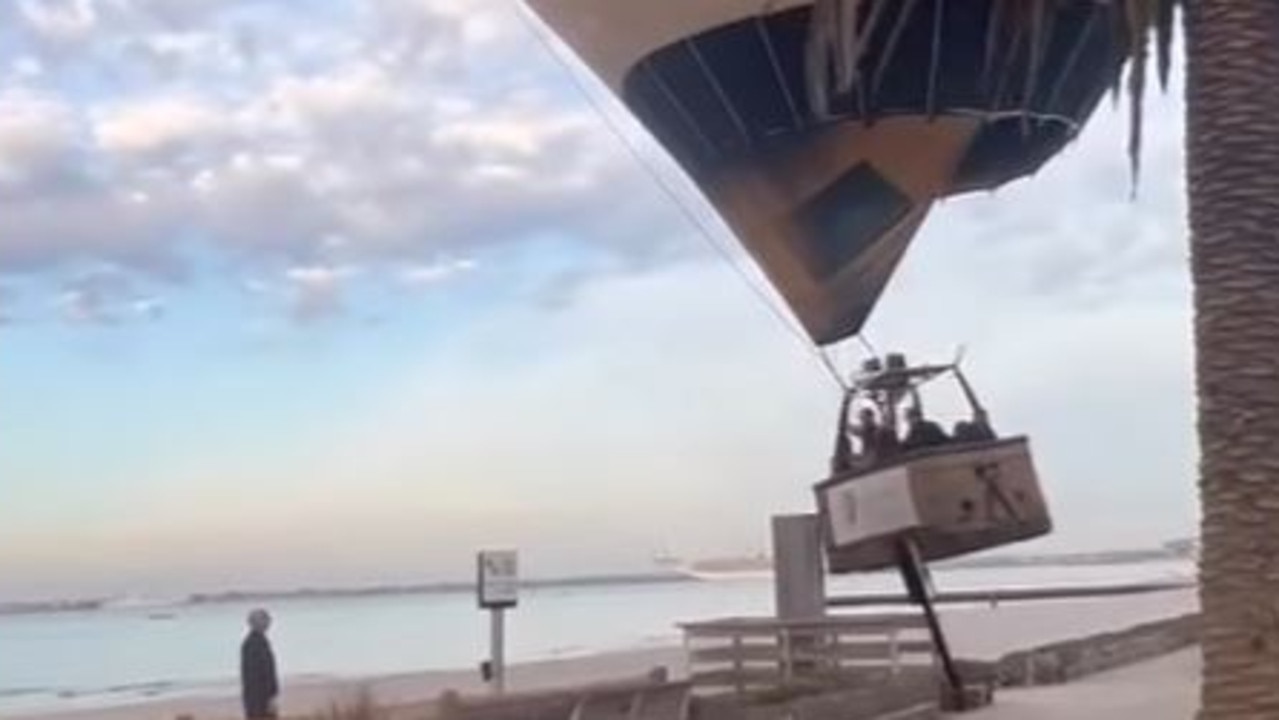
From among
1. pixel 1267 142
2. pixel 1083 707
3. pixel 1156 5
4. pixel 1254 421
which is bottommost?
pixel 1083 707

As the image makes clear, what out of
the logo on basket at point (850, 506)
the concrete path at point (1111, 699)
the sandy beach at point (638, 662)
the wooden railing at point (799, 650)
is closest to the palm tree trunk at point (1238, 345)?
the concrete path at point (1111, 699)

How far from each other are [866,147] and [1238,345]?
11.4m

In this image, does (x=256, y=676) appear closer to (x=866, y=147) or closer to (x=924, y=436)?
(x=924, y=436)

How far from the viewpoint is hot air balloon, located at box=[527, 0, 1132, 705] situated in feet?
56.4

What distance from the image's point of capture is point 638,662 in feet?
107

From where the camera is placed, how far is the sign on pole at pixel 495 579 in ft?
50.3

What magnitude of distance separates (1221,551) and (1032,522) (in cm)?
938

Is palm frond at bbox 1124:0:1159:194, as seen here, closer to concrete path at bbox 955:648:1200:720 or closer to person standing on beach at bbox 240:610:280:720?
concrete path at bbox 955:648:1200:720

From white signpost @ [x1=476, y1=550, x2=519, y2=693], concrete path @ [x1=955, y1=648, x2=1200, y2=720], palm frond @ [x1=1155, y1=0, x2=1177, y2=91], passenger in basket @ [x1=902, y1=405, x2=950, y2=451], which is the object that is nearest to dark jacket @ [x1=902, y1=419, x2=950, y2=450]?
passenger in basket @ [x1=902, y1=405, x2=950, y2=451]

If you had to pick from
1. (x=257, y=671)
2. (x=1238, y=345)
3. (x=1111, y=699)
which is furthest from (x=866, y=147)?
(x=1238, y=345)

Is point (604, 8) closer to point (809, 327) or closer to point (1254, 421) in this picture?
point (809, 327)

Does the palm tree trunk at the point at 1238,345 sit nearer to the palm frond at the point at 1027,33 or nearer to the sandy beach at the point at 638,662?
the palm frond at the point at 1027,33

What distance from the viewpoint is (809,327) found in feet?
71.0

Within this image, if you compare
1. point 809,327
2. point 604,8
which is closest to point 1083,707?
point 809,327
